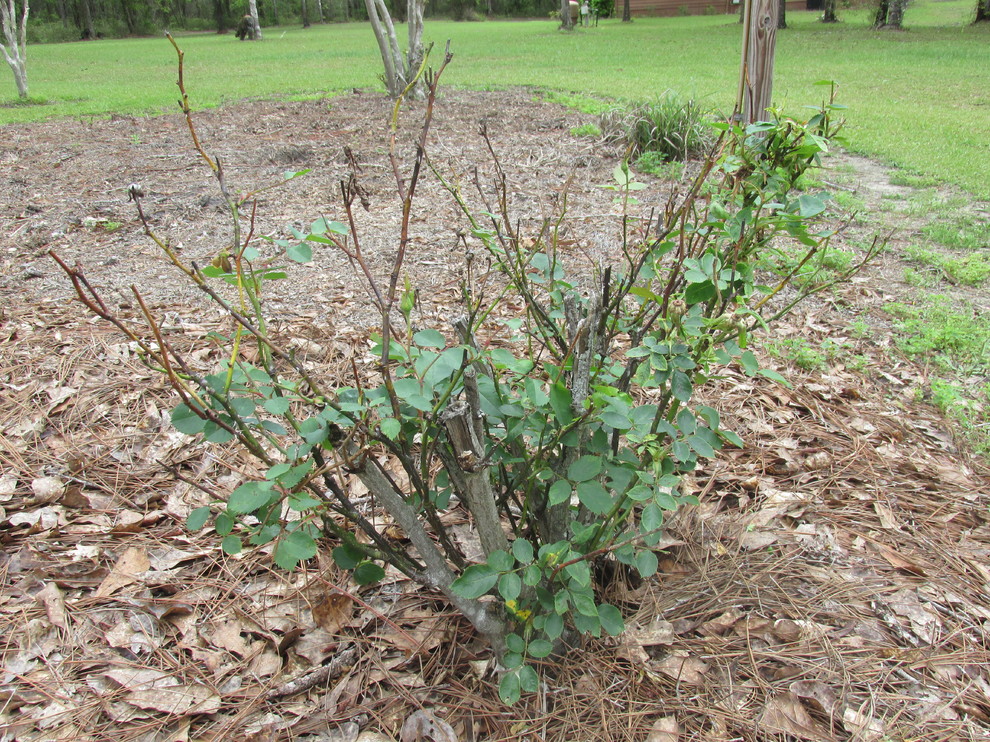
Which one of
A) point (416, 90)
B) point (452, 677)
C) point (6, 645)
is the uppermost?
point (416, 90)

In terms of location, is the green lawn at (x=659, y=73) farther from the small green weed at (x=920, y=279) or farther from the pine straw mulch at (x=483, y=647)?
the pine straw mulch at (x=483, y=647)

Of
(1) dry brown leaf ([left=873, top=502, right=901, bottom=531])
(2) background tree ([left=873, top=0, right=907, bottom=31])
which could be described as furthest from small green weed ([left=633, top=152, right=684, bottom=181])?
(2) background tree ([left=873, top=0, right=907, bottom=31])

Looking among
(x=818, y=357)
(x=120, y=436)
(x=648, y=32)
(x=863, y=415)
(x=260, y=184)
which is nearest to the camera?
(x=120, y=436)

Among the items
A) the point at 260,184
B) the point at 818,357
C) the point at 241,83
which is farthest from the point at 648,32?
the point at 818,357

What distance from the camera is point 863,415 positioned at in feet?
8.31

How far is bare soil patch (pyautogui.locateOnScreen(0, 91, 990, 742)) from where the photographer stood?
1.50 m

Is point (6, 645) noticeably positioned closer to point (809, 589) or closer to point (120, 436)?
point (120, 436)

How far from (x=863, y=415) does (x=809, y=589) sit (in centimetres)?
106

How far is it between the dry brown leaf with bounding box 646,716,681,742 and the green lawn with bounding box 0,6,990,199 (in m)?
5.45

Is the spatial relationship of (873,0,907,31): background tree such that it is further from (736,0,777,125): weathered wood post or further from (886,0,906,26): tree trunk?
(736,0,777,125): weathered wood post

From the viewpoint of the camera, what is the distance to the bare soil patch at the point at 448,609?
1505 millimetres

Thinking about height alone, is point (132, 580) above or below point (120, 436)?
below

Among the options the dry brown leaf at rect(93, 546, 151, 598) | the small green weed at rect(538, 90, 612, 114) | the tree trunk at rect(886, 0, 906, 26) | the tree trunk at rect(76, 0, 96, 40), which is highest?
the tree trunk at rect(76, 0, 96, 40)

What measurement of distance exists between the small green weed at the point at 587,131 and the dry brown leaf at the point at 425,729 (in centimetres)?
591
